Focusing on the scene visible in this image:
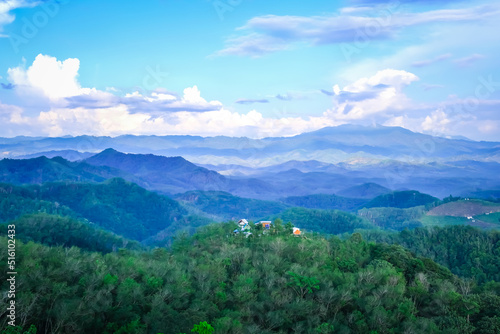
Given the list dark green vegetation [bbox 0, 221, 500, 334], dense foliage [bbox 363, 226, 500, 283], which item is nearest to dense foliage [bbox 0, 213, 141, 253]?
dark green vegetation [bbox 0, 221, 500, 334]

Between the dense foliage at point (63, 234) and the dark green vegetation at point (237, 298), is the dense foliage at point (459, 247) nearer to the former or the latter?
the dark green vegetation at point (237, 298)

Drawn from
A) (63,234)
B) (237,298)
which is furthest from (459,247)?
(63,234)

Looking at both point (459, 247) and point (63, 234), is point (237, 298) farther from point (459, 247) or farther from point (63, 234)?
point (459, 247)

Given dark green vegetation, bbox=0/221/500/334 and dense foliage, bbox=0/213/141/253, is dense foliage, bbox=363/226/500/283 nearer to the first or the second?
dark green vegetation, bbox=0/221/500/334

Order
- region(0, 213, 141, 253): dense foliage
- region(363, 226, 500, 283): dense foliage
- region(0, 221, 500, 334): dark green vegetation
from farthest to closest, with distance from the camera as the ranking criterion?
region(363, 226, 500, 283): dense foliage → region(0, 213, 141, 253): dense foliage → region(0, 221, 500, 334): dark green vegetation

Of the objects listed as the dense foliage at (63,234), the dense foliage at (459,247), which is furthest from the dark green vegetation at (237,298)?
the dense foliage at (63,234)

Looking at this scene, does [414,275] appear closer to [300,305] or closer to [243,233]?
[300,305]

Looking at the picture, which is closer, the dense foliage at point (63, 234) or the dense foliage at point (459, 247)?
the dense foliage at point (63, 234)
